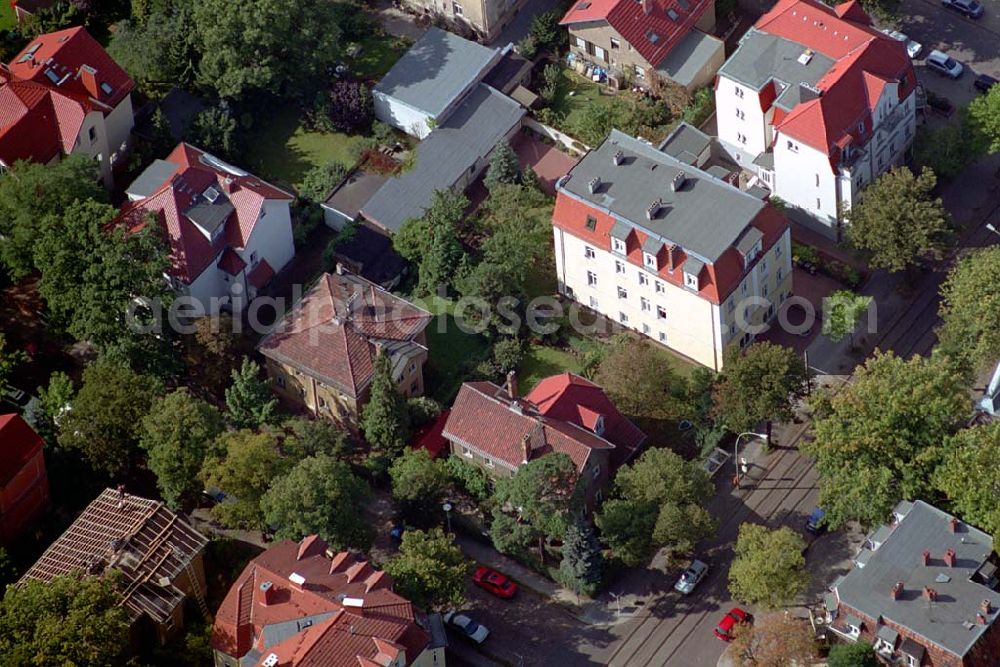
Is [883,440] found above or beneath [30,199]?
beneath

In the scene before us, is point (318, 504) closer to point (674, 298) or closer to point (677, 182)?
point (674, 298)

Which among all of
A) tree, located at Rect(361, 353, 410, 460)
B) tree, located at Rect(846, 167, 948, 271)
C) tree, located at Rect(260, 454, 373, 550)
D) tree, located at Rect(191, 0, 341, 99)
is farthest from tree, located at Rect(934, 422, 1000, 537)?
tree, located at Rect(191, 0, 341, 99)

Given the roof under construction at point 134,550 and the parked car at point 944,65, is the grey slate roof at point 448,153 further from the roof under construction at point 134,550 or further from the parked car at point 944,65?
the parked car at point 944,65

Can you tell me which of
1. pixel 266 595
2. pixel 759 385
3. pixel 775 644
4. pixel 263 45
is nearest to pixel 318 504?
pixel 266 595

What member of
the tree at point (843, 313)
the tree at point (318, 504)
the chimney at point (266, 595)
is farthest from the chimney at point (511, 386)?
the tree at point (843, 313)

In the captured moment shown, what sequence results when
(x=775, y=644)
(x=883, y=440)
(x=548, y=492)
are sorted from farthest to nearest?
(x=883, y=440) → (x=548, y=492) → (x=775, y=644)

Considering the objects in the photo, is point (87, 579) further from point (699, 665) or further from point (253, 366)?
point (699, 665)
